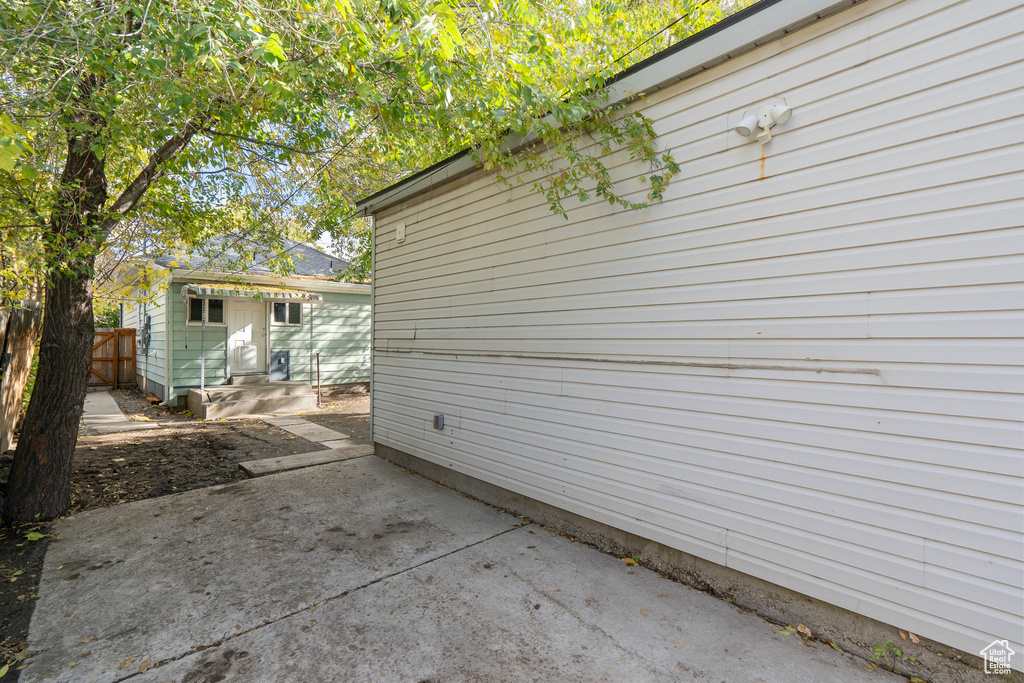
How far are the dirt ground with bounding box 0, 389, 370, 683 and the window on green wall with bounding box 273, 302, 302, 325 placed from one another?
2.51 metres

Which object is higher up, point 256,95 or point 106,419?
point 256,95

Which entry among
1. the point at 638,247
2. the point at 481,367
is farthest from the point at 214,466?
the point at 638,247

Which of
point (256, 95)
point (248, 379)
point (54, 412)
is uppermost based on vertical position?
point (256, 95)

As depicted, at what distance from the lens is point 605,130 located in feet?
11.0

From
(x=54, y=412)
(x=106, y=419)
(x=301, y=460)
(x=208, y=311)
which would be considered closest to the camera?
(x=54, y=412)

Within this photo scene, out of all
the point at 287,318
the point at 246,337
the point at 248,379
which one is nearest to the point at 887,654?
the point at 248,379

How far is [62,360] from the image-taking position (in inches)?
160

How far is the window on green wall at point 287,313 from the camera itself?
10.5 meters

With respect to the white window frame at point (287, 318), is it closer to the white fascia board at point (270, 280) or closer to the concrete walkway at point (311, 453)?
the white fascia board at point (270, 280)

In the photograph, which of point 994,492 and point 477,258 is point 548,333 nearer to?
point 477,258

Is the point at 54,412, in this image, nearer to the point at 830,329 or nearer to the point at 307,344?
the point at 830,329

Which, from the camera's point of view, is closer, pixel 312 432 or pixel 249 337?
pixel 312 432

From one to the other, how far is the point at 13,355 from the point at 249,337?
4719mm

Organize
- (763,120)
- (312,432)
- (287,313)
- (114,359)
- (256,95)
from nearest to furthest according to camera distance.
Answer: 1. (763,120)
2. (256,95)
3. (312,432)
4. (287,313)
5. (114,359)
